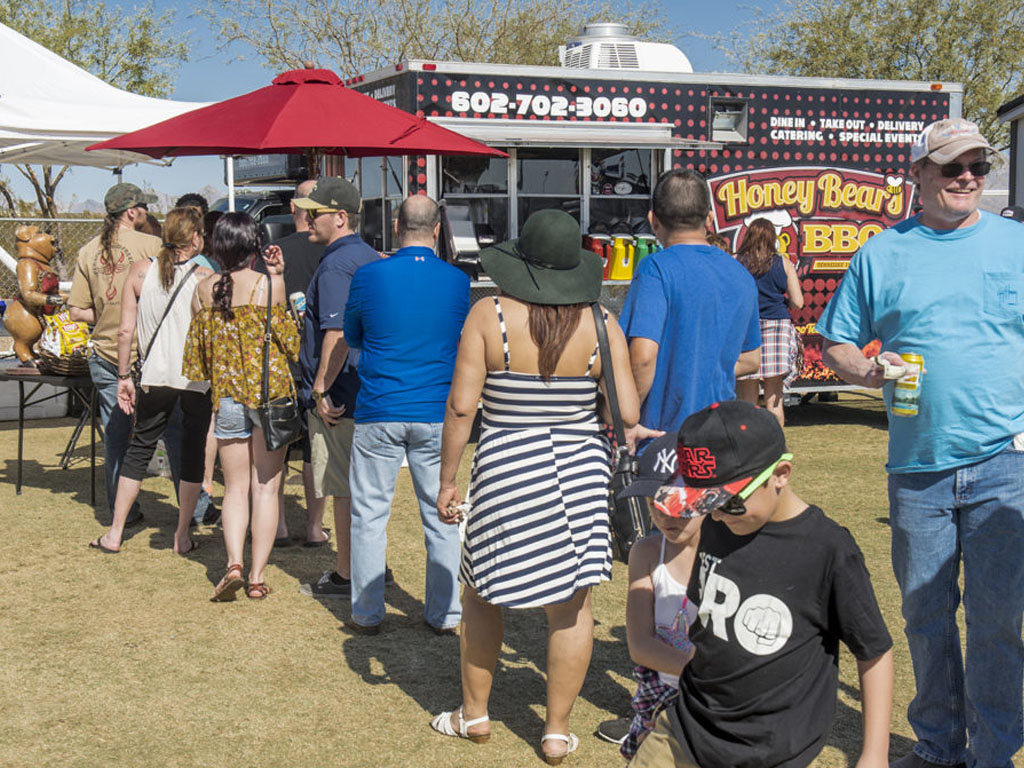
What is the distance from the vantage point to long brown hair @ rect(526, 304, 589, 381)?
3.47 metres

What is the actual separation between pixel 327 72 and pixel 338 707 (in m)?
4.04

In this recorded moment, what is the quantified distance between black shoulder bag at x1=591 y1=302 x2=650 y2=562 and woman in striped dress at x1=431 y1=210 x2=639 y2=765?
27 millimetres

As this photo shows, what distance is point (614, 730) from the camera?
3.83 m

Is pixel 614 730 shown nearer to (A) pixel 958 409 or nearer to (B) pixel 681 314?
(B) pixel 681 314

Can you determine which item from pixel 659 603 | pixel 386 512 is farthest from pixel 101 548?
pixel 659 603

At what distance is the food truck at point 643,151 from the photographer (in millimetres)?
8789

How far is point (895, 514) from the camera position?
11.0ft

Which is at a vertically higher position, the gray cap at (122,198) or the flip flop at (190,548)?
the gray cap at (122,198)

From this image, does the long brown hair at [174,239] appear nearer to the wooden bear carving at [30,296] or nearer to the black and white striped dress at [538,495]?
the wooden bear carving at [30,296]

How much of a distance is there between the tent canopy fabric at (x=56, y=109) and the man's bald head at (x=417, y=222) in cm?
550

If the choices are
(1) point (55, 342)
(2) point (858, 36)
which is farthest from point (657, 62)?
Result: (2) point (858, 36)

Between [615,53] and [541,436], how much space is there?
23.1 ft

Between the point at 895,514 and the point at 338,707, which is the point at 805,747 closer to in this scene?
the point at 895,514

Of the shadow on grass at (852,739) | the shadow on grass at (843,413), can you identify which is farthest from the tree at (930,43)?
the shadow on grass at (852,739)
